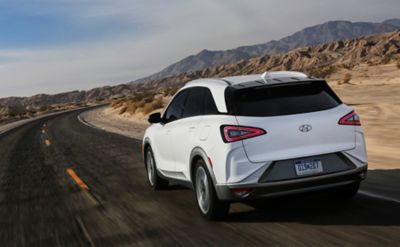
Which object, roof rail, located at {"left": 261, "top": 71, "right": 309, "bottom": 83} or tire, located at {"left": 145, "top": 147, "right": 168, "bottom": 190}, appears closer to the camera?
roof rail, located at {"left": 261, "top": 71, "right": 309, "bottom": 83}

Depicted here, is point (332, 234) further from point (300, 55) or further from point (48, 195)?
point (300, 55)

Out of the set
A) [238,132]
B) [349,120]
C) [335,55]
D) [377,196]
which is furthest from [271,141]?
[335,55]

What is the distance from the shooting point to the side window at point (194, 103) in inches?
267

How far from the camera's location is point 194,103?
7043 millimetres

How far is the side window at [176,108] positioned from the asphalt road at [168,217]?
1291 millimetres

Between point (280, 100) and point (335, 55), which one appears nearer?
point (280, 100)

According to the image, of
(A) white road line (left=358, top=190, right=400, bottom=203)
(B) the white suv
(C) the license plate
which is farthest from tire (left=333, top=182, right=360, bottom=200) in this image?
(C) the license plate

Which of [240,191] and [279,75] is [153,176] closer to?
[279,75]

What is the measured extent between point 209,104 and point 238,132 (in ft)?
2.97

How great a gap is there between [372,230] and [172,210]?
293 cm

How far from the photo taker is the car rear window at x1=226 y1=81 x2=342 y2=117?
19.1 ft

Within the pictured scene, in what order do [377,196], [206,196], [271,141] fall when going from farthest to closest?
[377,196]
[206,196]
[271,141]

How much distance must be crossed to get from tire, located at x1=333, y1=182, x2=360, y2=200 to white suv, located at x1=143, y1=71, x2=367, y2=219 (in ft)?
2.43

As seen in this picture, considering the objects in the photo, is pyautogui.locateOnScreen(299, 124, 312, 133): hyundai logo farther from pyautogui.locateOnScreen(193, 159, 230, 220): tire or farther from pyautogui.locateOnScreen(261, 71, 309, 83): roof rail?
pyautogui.locateOnScreen(193, 159, 230, 220): tire
